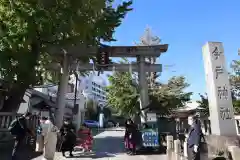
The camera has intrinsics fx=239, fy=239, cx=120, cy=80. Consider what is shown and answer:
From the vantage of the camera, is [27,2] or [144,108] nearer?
[27,2]

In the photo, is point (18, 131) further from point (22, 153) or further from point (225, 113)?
point (225, 113)

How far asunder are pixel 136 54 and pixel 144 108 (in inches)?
134

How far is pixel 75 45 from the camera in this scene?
44.7 feet

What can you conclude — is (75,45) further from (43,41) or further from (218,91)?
(218,91)

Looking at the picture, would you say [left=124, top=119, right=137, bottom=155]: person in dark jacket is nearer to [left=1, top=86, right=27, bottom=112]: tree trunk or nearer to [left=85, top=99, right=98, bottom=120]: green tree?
[left=1, top=86, right=27, bottom=112]: tree trunk

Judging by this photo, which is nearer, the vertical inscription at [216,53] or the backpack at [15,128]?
the backpack at [15,128]

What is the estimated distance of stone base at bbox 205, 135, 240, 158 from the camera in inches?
317

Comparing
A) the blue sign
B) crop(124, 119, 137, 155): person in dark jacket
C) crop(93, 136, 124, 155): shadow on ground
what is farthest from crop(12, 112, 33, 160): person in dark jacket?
the blue sign

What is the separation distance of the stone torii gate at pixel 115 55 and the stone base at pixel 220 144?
17.6 feet

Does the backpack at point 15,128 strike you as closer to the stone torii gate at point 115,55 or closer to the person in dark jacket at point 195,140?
the stone torii gate at point 115,55

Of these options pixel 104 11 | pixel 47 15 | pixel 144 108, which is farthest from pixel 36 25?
pixel 144 108

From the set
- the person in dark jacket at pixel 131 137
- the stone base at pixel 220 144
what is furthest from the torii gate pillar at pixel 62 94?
the stone base at pixel 220 144

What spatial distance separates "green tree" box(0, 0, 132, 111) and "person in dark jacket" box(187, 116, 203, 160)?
7.41 meters

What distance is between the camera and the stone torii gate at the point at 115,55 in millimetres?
13848
